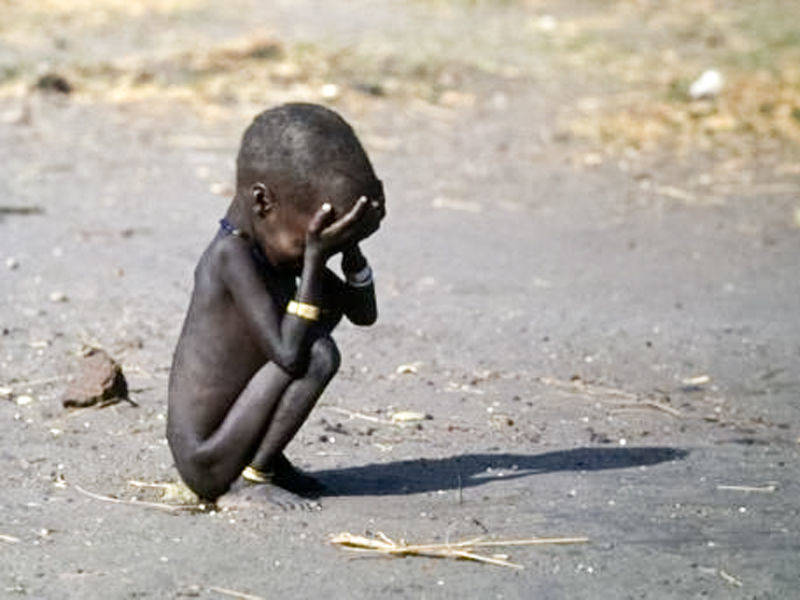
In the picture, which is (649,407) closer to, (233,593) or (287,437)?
(287,437)

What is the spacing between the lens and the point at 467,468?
568 cm

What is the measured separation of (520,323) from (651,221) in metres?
2.22

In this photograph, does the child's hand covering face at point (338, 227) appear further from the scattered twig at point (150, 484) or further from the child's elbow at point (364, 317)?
A: the scattered twig at point (150, 484)

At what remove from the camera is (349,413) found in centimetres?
638

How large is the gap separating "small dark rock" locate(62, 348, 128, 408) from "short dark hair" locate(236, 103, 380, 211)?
4.93ft

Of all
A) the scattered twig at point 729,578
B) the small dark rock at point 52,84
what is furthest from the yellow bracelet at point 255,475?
the small dark rock at point 52,84

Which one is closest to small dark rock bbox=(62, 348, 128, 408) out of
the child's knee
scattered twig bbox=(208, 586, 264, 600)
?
the child's knee

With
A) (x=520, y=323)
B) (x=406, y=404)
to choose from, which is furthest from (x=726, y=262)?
(x=406, y=404)

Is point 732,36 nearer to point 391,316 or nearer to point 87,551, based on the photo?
point 391,316

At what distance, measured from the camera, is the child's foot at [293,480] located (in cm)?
523

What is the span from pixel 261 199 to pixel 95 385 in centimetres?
148

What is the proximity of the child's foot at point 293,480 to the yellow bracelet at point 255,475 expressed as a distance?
2 centimetres

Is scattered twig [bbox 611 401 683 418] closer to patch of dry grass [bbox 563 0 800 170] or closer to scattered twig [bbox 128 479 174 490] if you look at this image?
scattered twig [bbox 128 479 174 490]

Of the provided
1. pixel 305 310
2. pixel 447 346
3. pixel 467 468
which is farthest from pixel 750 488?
pixel 447 346
